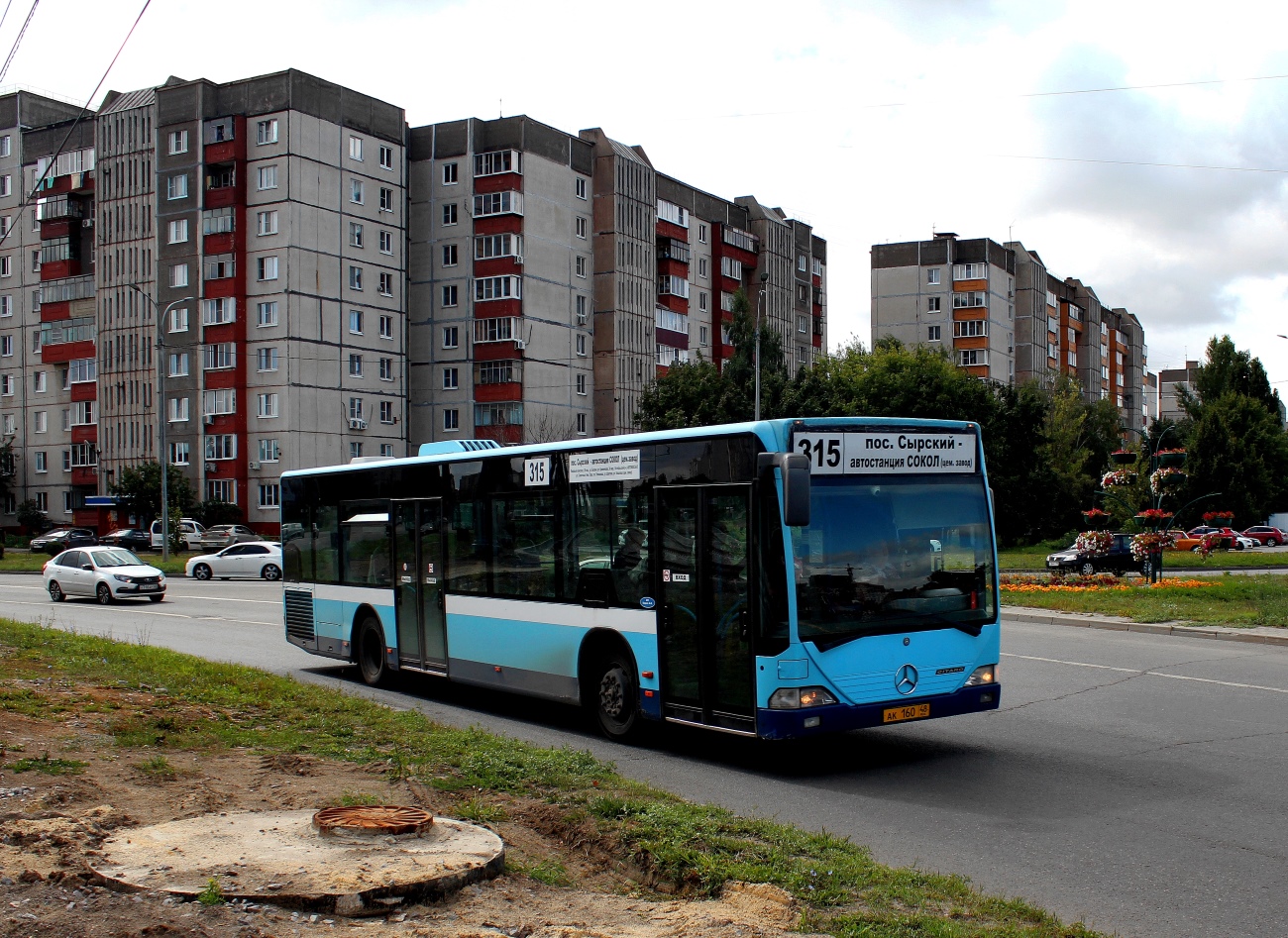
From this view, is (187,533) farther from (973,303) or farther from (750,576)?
(973,303)

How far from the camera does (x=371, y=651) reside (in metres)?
14.9

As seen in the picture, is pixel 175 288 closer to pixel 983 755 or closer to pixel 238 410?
pixel 238 410

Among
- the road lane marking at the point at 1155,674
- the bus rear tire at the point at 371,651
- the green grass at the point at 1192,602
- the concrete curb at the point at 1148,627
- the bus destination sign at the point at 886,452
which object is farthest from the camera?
the green grass at the point at 1192,602

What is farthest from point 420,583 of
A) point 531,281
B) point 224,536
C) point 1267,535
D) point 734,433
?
point 1267,535

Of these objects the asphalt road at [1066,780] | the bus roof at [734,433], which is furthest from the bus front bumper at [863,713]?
the bus roof at [734,433]

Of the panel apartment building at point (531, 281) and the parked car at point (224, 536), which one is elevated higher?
the panel apartment building at point (531, 281)

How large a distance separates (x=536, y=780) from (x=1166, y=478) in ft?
72.8

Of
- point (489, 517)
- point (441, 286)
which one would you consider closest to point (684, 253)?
point (441, 286)

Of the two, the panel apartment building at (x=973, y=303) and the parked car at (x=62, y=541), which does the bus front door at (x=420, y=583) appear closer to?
the parked car at (x=62, y=541)

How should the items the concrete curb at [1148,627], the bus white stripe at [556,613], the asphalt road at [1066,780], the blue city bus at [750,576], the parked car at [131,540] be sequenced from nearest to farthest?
1. the asphalt road at [1066,780]
2. the blue city bus at [750,576]
3. the bus white stripe at [556,613]
4. the concrete curb at [1148,627]
5. the parked car at [131,540]

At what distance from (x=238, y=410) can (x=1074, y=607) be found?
164ft

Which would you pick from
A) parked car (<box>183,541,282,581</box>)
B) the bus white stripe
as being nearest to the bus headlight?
the bus white stripe

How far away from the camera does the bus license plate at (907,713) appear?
30.3 ft

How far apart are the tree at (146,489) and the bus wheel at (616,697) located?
2168 inches
